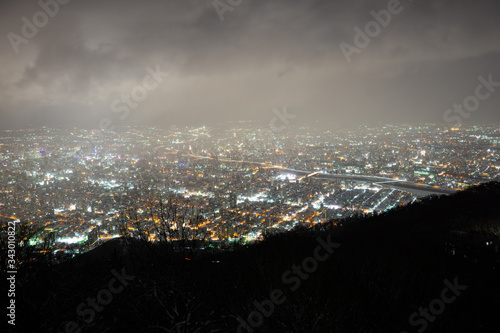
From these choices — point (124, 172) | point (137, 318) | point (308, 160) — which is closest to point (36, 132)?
point (124, 172)

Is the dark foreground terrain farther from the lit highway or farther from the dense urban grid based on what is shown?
the lit highway
